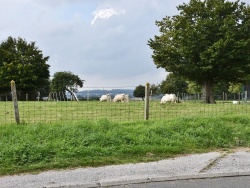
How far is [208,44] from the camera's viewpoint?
3134 centimetres

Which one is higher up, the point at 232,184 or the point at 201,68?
the point at 201,68

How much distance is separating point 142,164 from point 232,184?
1867 mm

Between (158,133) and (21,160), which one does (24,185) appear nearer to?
(21,160)

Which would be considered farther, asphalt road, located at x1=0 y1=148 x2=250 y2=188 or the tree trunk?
the tree trunk

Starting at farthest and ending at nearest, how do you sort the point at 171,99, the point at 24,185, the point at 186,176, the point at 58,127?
the point at 171,99 → the point at 58,127 → the point at 186,176 → the point at 24,185

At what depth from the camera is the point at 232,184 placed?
18.2 ft

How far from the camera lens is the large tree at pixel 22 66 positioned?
55.5 meters

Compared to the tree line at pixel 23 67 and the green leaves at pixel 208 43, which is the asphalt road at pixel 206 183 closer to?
the green leaves at pixel 208 43

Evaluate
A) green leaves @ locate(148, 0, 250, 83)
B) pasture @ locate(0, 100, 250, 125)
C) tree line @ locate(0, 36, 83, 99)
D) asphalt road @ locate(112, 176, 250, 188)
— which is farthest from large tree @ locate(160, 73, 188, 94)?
asphalt road @ locate(112, 176, 250, 188)

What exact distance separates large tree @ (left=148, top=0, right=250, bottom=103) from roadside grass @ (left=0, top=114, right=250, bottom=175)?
20728mm

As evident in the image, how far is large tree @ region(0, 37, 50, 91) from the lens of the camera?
182ft

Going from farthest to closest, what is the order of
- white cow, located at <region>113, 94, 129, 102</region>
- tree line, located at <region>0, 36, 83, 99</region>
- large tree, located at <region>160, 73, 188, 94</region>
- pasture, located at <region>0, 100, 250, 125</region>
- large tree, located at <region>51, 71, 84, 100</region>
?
large tree, located at <region>160, 73, 188, 94</region> < large tree, located at <region>51, 71, 84, 100</region> < tree line, located at <region>0, 36, 83, 99</region> < white cow, located at <region>113, 94, 129, 102</region> < pasture, located at <region>0, 100, 250, 125</region>

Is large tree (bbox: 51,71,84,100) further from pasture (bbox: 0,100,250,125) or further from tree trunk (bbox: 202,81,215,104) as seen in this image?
pasture (bbox: 0,100,250,125)

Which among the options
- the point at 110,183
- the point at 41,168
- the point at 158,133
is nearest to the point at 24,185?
the point at 41,168
